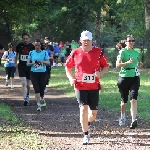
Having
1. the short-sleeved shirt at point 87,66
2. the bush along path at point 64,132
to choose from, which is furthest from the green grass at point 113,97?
the short-sleeved shirt at point 87,66

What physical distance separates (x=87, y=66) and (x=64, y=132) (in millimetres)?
2000

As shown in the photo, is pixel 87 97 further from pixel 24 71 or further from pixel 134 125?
pixel 24 71

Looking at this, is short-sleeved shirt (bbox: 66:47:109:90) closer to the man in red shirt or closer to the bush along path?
the man in red shirt

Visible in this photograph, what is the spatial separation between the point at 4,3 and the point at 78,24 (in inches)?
1386

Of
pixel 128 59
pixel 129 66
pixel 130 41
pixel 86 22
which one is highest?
pixel 86 22

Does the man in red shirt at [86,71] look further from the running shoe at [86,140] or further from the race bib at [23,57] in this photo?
the race bib at [23,57]

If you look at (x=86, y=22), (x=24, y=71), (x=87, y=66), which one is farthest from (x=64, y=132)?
(x=86, y=22)

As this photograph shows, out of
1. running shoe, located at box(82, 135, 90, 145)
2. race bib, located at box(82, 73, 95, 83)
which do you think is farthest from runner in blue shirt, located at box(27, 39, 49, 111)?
running shoe, located at box(82, 135, 90, 145)

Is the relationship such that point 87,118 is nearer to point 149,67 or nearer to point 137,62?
point 137,62

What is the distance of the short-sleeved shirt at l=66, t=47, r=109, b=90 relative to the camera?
8883 millimetres

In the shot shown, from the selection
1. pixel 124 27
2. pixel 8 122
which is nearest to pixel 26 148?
pixel 8 122

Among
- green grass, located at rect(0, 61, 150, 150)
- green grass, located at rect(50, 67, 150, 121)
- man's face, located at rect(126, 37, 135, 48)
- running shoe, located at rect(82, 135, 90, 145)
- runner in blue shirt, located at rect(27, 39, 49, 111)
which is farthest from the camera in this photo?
green grass, located at rect(50, 67, 150, 121)

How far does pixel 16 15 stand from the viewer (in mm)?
20281

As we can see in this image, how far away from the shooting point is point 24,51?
14.9 metres
